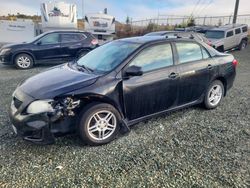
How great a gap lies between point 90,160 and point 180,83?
2.05 metres

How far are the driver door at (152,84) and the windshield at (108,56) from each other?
0.74ft

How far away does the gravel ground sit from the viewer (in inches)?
108

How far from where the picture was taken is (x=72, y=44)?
10.4 meters

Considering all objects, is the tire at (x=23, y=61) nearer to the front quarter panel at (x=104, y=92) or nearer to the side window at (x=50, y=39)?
the side window at (x=50, y=39)

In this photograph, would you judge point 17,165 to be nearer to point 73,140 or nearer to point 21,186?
point 21,186

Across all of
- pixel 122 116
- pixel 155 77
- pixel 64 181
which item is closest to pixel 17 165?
pixel 64 181

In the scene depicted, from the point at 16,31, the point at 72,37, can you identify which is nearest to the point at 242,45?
the point at 72,37

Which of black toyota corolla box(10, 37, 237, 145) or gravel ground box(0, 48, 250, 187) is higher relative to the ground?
black toyota corolla box(10, 37, 237, 145)

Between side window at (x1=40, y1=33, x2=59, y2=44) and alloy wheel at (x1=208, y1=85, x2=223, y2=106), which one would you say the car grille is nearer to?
alloy wheel at (x1=208, y1=85, x2=223, y2=106)

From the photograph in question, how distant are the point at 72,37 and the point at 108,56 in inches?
277

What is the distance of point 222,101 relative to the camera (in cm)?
545

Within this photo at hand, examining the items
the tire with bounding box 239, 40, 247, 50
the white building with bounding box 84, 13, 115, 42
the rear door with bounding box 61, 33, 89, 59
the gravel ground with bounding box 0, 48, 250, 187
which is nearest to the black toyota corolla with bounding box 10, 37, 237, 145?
the gravel ground with bounding box 0, 48, 250, 187

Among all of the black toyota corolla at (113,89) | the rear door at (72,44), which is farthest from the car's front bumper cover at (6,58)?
the black toyota corolla at (113,89)

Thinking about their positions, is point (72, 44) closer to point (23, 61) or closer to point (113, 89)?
point (23, 61)
